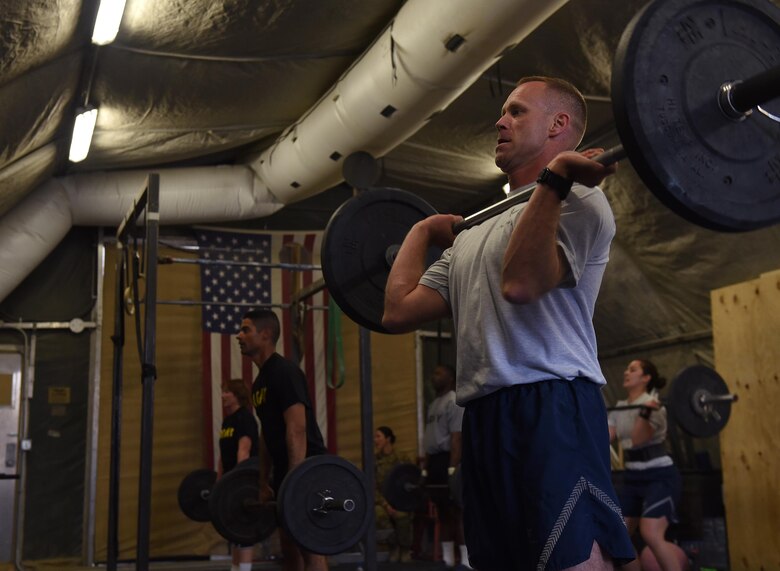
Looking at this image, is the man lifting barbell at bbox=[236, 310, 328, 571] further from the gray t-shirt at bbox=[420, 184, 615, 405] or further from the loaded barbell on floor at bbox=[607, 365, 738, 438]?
the gray t-shirt at bbox=[420, 184, 615, 405]

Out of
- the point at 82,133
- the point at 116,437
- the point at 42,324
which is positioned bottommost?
the point at 116,437

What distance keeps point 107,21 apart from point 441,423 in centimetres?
314

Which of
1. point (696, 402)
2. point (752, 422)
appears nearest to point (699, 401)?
point (696, 402)

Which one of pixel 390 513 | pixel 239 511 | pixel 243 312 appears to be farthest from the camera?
pixel 390 513

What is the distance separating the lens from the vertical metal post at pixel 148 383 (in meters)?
3.31

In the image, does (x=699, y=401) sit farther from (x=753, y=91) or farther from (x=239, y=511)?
(x=753, y=91)

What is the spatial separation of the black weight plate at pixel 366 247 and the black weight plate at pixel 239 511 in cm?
271

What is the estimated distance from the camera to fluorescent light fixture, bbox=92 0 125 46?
3484mm

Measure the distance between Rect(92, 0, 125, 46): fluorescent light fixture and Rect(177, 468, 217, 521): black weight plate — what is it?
294 centimetres

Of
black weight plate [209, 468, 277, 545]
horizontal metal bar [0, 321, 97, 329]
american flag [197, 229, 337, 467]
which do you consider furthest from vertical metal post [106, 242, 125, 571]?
horizontal metal bar [0, 321, 97, 329]

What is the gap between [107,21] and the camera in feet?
11.9

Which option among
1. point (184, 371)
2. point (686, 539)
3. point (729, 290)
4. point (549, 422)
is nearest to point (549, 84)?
point (549, 422)

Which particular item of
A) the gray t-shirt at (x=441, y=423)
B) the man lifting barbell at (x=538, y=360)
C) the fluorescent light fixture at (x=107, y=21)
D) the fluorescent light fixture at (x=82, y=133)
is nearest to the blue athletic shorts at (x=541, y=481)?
the man lifting barbell at (x=538, y=360)

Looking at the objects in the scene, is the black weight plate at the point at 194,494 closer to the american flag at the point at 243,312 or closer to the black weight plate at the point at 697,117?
the american flag at the point at 243,312
